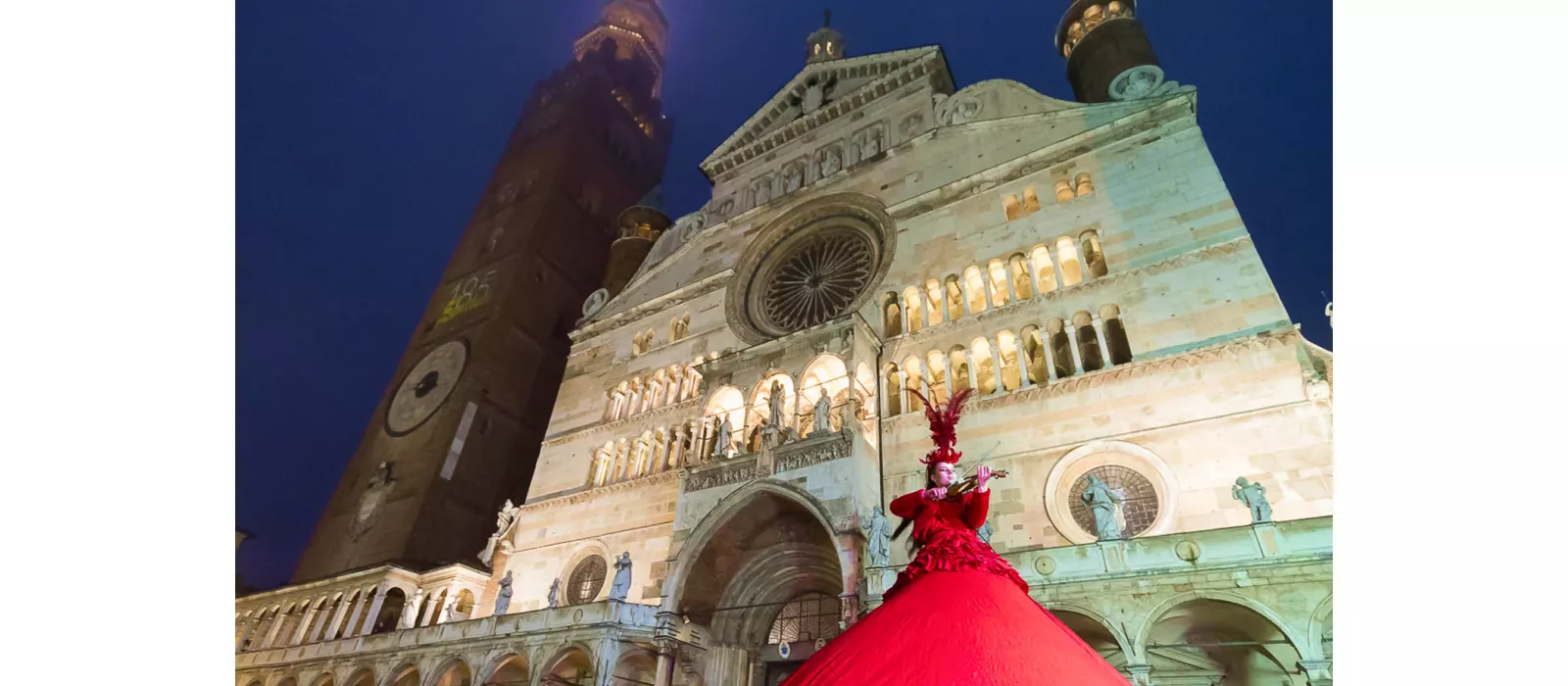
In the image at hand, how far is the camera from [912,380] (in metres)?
15.4

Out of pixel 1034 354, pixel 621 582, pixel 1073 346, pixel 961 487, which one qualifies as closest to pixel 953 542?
pixel 961 487

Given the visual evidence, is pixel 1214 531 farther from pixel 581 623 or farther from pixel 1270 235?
pixel 1270 235

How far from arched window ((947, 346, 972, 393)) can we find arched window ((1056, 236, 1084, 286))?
272cm

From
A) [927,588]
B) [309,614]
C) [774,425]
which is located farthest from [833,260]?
[309,614]

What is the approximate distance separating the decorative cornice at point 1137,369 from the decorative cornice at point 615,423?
6.77 m

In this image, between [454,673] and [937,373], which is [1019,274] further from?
[454,673]

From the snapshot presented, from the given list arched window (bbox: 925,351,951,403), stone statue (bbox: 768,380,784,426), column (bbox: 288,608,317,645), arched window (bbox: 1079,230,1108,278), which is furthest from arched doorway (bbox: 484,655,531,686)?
arched window (bbox: 1079,230,1108,278)

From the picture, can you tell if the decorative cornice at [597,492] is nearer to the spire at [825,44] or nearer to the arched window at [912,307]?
the arched window at [912,307]

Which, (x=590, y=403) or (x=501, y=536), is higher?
(x=590, y=403)

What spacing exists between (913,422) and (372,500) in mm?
21211

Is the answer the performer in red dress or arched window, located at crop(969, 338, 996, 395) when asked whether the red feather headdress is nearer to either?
the performer in red dress

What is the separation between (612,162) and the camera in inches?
1527

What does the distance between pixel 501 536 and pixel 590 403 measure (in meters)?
4.68

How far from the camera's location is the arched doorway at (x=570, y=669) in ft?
45.9
